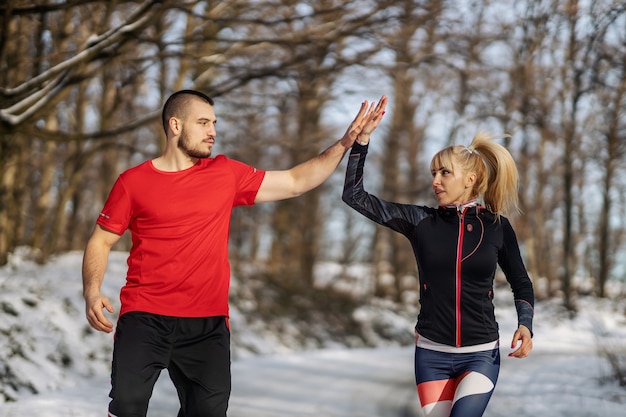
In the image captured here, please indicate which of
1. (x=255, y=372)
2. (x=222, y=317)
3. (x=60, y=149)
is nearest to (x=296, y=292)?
(x=255, y=372)

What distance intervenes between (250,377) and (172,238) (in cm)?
735

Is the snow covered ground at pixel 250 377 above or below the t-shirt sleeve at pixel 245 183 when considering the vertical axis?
below

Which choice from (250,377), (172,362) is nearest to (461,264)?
(172,362)

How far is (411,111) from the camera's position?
93.2 feet

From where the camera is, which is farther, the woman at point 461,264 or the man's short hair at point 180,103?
the man's short hair at point 180,103

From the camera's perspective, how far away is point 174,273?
411 centimetres

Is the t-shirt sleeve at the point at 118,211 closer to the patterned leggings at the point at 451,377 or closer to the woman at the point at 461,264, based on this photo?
the woman at the point at 461,264

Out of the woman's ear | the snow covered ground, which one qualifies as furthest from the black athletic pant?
the snow covered ground

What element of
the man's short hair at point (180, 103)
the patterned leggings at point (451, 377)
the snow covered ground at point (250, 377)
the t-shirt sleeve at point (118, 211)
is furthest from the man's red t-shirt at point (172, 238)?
the snow covered ground at point (250, 377)

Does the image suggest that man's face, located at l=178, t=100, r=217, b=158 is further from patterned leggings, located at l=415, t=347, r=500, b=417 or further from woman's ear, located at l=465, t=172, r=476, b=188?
patterned leggings, located at l=415, t=347, r=500, b=417

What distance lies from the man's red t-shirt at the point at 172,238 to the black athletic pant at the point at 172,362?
7cm

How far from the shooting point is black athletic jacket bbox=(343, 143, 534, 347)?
161 inches

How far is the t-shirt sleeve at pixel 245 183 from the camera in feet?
14.7

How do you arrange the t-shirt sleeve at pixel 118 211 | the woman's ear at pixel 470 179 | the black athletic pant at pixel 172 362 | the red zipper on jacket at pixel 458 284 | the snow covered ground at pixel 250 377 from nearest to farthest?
the black athletic pant at pixel 172 362 → the red zipper on jacket at pixel 458 284 → the t-shirt sleeve at pixel 118 211 → the woman's ear at pixel 470 179 → the snow covered ground at pixel 250 377
